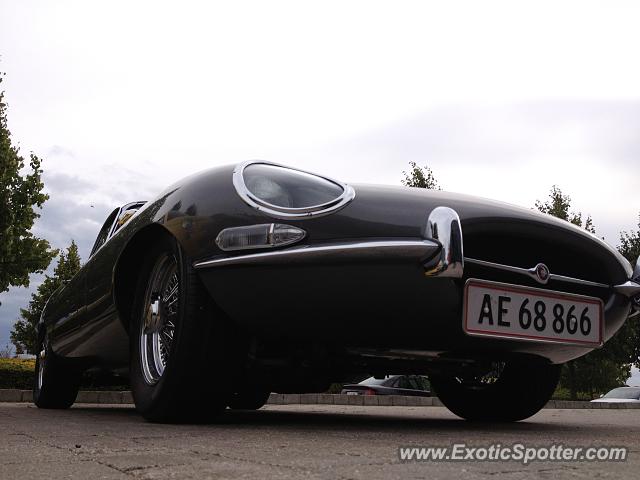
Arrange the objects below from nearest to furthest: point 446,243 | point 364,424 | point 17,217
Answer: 1. point 446,243
2. point 364,424
3. point 17,217

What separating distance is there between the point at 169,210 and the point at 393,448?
5.28ft

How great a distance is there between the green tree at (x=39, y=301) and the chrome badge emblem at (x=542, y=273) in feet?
89.2

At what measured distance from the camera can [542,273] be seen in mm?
3236

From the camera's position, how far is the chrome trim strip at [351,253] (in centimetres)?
283

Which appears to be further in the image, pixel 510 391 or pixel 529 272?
pixel 510 391

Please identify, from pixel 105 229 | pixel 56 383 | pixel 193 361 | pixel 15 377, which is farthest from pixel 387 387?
pixel 193 361

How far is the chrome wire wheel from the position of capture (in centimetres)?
352

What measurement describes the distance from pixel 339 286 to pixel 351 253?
0.14 meters

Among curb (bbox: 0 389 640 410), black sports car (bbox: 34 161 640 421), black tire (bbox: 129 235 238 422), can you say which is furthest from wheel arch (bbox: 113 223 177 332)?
curb (bbox: 0 389 640 410)

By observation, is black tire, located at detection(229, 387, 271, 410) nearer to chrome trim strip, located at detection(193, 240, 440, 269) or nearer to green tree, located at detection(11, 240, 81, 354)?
chrome trim strip, located at detection(193, 240, 440, 269)

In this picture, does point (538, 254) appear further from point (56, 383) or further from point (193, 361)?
point (56, 383)

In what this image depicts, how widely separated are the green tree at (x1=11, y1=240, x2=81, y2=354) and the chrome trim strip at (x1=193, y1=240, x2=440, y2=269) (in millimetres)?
27013

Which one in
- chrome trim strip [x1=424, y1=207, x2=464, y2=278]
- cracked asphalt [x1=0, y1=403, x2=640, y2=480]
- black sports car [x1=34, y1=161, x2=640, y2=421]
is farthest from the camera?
black sports car [x1=34, y1=161, x2=640, y2=421]

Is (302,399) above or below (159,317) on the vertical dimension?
below
